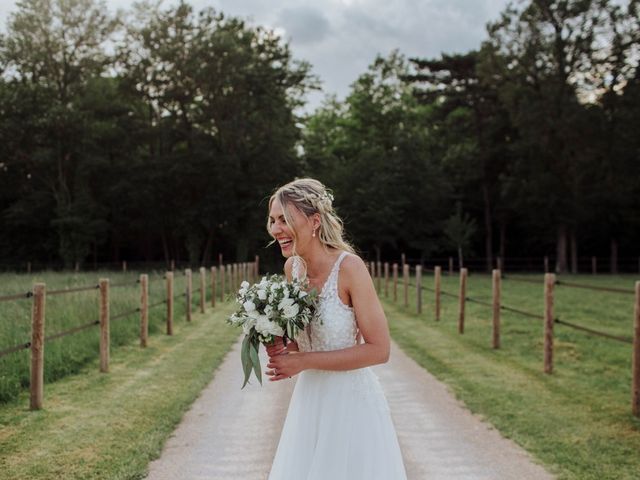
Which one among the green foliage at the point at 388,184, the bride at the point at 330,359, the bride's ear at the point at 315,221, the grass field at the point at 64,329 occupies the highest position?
the green foliage at the point at 388,184

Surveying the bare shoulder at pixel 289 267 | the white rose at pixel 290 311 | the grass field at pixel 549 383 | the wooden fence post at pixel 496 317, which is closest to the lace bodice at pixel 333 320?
the white rose at pixel 290 311

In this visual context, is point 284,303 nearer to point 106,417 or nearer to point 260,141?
point 106,417

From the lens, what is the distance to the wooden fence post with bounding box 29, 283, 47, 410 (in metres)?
7.21

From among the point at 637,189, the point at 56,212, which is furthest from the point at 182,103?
the point at 637,189

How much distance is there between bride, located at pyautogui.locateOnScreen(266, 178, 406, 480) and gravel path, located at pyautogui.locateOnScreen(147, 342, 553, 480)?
2.19 m

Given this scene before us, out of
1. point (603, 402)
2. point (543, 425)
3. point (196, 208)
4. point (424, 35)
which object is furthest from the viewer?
point (424, 35)

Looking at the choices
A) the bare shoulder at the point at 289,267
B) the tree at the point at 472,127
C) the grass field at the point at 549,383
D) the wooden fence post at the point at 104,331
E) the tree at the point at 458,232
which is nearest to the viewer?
the bare shoulder at the point at 289,267

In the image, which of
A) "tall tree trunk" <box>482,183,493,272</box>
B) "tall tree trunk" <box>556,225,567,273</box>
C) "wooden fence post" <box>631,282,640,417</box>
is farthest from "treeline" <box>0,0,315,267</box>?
"wooden fence post" <box>631,282,640,417</box>

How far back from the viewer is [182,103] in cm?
4719

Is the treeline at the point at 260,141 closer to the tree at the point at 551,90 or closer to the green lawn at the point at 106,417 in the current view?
the tree at the point at 551,90

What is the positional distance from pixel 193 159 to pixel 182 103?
3926 millimetres

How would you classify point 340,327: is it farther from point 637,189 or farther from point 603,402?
point 637,189

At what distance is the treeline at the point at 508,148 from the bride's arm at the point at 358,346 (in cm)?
4336

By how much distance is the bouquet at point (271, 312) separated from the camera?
9.18ft
